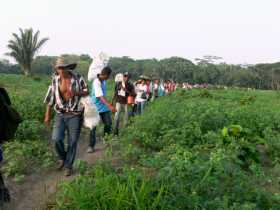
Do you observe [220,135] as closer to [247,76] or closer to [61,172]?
[61,172]

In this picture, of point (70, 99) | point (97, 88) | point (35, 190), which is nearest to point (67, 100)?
point (70, 99)

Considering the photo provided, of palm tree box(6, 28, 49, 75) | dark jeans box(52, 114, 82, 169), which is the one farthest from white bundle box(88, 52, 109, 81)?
palm tree box(6, 28, 49, 75)

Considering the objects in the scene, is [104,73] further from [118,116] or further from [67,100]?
[118,116]

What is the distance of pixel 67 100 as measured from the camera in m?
5.27

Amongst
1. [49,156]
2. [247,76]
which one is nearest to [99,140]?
[49,156]

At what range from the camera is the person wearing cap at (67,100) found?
5.21 meters

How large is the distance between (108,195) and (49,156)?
9.95 feet

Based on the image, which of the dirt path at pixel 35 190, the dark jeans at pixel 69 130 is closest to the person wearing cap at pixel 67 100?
the dark jeans at pixel 69 130

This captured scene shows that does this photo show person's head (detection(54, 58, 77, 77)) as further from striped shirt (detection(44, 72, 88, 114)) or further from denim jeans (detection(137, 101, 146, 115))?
denim jeans (detection(137, 101, 146, 115))

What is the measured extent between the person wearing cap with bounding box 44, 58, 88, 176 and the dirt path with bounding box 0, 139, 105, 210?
29cm

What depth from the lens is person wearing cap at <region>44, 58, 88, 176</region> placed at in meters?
5.21

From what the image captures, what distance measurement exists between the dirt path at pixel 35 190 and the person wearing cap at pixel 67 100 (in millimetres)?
288

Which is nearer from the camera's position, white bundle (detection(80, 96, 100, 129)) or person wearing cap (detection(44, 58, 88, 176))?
person wearing cap (detection(44, 58, 88, 176))

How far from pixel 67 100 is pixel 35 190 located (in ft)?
4.17
